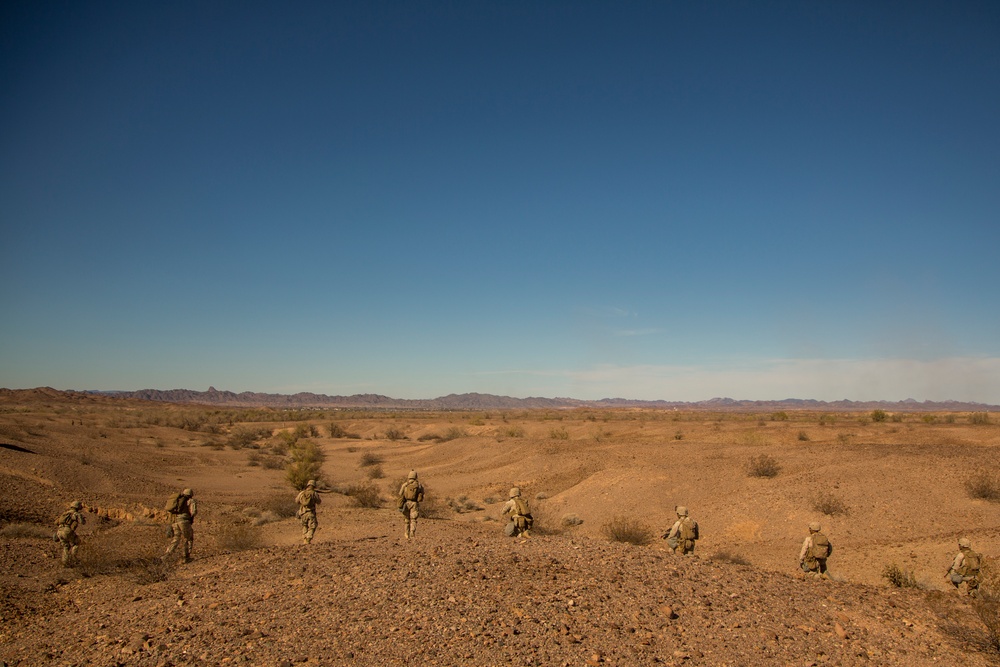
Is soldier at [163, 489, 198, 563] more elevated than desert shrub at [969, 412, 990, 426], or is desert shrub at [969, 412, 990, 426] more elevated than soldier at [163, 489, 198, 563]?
desert shrub at [969, 412, 990, 426]

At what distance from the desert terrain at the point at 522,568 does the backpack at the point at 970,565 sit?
0.62 metres

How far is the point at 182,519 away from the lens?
38.0 feet

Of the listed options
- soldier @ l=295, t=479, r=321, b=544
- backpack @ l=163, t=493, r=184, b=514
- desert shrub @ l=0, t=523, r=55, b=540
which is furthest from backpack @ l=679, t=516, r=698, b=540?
desert shrub @ l=0, t=523, r=55, b=540

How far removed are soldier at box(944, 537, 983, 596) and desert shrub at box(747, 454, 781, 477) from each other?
10.6 m

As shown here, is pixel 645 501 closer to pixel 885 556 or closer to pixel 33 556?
pixel 885 556

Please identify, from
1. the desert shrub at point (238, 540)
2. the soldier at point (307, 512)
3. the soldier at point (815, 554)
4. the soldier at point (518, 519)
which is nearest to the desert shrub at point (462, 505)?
the soldier at point (307, 512)

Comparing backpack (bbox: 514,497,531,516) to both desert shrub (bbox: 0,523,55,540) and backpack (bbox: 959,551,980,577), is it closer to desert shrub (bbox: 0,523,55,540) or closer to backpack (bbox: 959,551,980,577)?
backpack (bbox: 959,551,980,577)

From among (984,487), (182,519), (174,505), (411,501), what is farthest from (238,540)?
(984,487)

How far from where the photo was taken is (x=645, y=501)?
1969 centimetres

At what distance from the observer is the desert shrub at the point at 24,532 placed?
44.3 ft

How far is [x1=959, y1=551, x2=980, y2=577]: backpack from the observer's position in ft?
31.3

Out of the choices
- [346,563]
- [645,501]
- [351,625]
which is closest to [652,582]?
[351,625]

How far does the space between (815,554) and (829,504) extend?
25.1 feet

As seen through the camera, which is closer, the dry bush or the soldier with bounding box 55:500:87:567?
the soldier with bounding box 55:500:87:567
